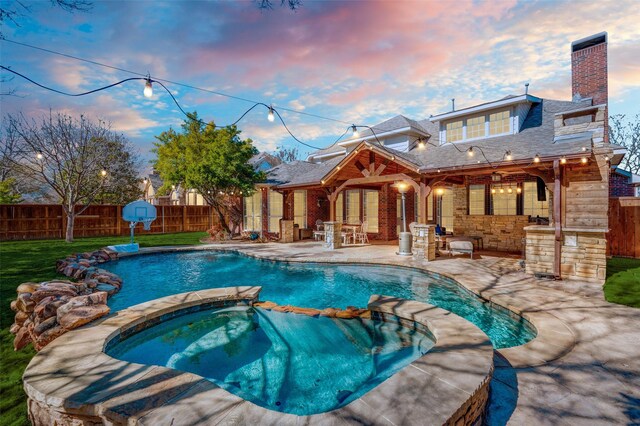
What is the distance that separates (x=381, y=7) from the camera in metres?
7.99

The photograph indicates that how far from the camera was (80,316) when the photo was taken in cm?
434

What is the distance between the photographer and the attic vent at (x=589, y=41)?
10.5 metres

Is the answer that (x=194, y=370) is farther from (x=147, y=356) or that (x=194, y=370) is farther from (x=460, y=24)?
(x=460, y=24)

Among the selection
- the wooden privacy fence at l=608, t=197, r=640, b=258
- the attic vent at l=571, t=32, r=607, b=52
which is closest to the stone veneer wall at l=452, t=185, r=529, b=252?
the wooden privacy fence at l=608, t=197, r=640, b=258

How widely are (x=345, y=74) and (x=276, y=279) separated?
904 cm

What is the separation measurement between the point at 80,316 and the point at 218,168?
11.3 meters

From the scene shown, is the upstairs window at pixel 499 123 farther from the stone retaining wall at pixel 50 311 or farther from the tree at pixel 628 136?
the tree at pixel 628 136

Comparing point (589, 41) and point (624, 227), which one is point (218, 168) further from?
point (624, 227)

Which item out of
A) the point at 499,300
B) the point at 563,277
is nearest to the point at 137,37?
the point at 499,300

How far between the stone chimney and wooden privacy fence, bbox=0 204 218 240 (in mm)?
22944

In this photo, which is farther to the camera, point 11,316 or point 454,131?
point 454,131

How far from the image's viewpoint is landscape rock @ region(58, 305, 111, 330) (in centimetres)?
417

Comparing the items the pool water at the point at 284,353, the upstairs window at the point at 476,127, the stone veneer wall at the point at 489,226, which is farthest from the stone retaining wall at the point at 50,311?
the upstairs window at the point at 476,127

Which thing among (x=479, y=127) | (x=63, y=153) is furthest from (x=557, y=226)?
(x=63, y=153)
